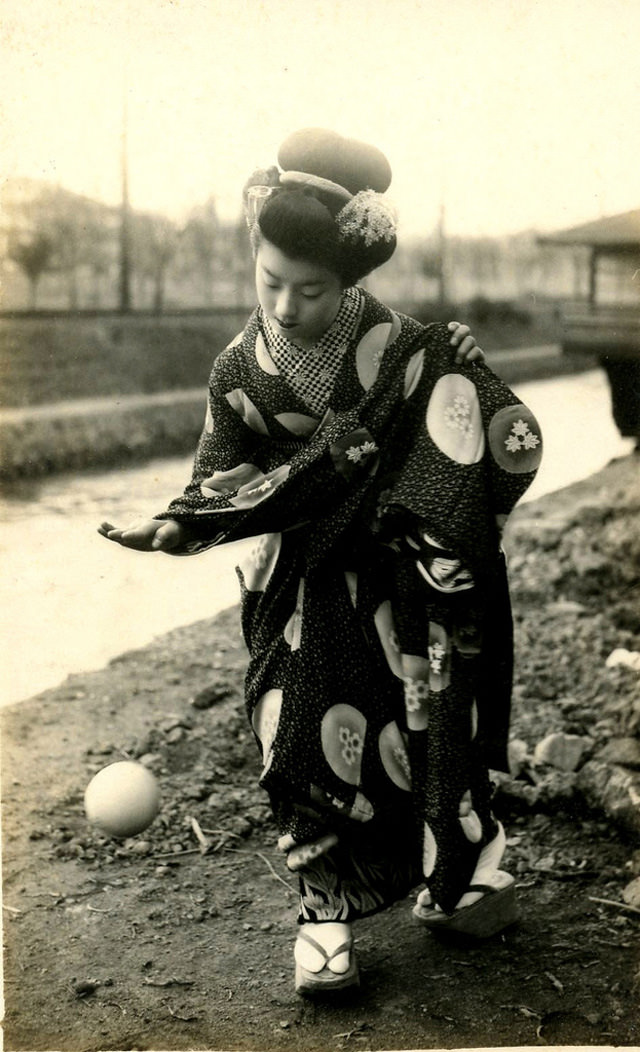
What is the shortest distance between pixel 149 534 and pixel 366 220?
24.9 inches

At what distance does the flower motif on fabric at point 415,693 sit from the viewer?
1.91 meters

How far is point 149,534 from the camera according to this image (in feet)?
6.05

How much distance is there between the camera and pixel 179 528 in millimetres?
1854

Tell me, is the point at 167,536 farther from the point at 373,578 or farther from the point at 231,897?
the point at 231,897

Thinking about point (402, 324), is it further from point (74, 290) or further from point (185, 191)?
point (74, 290)

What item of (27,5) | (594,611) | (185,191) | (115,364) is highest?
(27,5)

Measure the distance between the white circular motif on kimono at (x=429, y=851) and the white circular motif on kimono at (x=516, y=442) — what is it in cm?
65

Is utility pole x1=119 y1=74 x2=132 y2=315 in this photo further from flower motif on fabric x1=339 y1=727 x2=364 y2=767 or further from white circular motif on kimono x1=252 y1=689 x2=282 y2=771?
flower motif on fabric x1=339 y1=727 x2=364 y2=767

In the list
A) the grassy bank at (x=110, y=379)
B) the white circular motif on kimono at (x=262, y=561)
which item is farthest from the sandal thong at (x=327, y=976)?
the grassy bank at (x=110, y=379)

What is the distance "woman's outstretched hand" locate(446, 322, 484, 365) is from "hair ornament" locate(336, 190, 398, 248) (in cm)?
20

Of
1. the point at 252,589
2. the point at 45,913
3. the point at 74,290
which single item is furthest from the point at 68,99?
the point at 45,913

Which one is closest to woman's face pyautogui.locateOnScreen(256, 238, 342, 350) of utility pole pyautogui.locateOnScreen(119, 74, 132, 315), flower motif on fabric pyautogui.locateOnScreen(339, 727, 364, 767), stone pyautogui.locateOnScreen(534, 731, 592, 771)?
flower motif on fabric pyautogui.locateOnScreen(339, 727, 364, 767)

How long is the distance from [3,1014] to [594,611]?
2.11 metres

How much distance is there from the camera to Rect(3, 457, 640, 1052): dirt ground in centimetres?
190
